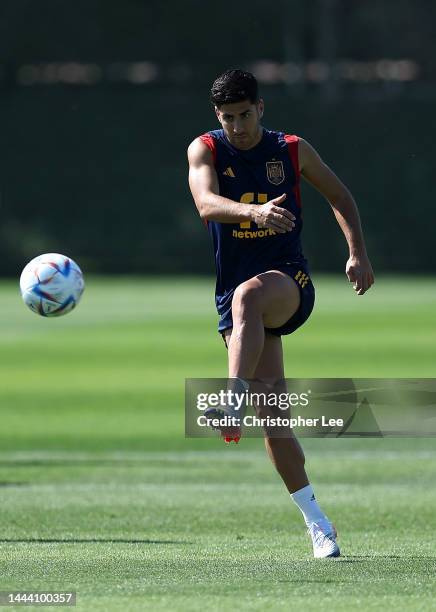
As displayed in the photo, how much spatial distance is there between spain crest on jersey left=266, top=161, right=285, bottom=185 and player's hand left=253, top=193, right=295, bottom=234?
69cm

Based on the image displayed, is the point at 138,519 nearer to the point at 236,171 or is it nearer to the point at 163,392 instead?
the point at 236,171

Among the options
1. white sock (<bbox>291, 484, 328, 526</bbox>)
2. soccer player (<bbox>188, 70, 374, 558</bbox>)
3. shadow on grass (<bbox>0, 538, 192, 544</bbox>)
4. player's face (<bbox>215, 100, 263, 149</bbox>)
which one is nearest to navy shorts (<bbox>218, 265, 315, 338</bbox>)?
soccer player (<bbox>188, 70, 374, 558</bbox>)

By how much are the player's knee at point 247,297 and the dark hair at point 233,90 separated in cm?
91

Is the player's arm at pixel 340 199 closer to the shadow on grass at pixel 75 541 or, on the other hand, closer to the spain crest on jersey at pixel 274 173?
the spain crest on jersey at pixel 274 173

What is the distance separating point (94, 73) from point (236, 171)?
51.9 meters

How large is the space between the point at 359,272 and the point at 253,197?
65 centimetres

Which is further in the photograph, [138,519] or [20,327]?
[20,327]

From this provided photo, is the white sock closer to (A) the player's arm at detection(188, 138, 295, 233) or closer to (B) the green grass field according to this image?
(B) the green grass field

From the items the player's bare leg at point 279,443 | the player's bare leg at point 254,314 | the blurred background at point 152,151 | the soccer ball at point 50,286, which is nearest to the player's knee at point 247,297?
the player's bare leg at point 254,314

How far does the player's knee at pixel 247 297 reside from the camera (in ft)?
25.5

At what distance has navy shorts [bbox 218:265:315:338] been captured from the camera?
318 inches

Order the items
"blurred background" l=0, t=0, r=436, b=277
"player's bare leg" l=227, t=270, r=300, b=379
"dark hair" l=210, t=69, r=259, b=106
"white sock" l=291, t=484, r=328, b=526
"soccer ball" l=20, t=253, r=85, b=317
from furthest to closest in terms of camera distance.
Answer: "blurred background" l=0, t=0, r=436, b=277 < "soccer ball" l=20, t=253, r=85, b=317 < "white sock" l=291, t=484, r=328, b=526 < "dark hair" l=210, t=69, r=259, b=106 < "player's bare leg" l=227, t=270, r=300, b=379

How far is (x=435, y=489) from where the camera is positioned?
11.8 m

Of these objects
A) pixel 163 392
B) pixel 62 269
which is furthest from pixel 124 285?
pixel 62 269
